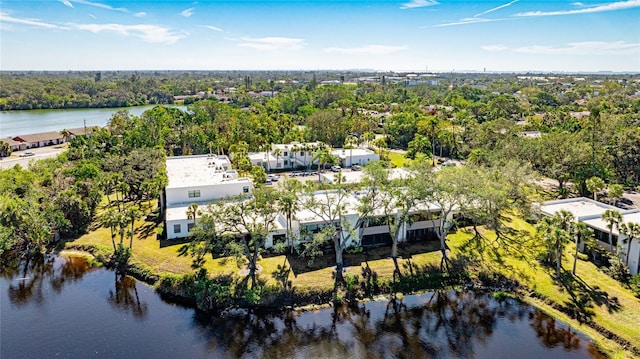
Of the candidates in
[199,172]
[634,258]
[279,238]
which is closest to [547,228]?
[634,258]

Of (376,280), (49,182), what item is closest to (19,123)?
(49,182)

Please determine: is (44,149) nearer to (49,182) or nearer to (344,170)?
(49,182)

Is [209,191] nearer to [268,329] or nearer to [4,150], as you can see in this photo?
[268,329]

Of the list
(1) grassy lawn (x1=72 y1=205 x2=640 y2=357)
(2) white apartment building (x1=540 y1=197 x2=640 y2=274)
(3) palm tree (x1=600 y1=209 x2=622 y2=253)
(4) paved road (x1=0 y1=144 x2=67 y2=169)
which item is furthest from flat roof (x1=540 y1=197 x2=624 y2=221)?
(4) paved road (x1=0 y1=144 x2=67 y2=169)

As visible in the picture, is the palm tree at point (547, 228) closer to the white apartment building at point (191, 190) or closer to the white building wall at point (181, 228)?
the white apartment building at point (191, 190)

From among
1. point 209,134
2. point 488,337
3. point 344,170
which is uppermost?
point 209,134

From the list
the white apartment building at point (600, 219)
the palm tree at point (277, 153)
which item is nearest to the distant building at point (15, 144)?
the palm tree at point (277, 153)
